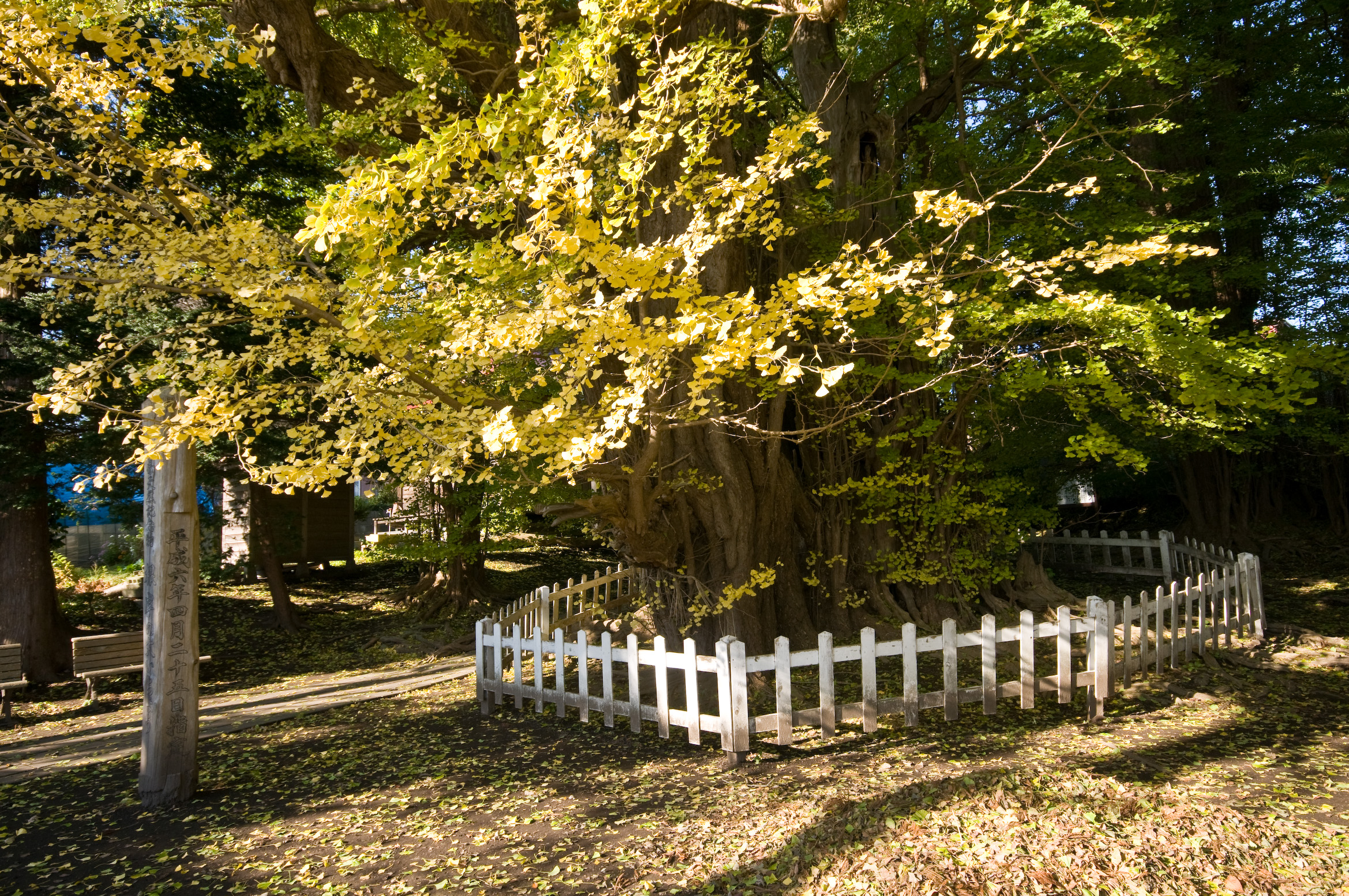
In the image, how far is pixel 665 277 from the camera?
4.89 meters

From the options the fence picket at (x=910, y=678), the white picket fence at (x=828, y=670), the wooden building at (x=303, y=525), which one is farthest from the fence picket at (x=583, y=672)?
the wooden building at (x=303, y=525)

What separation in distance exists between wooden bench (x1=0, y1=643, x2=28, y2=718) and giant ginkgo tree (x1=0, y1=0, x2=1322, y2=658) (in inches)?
121

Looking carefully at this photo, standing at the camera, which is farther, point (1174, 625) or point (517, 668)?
point (1174, 625)

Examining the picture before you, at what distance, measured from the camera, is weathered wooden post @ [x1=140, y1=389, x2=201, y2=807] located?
5113 mm

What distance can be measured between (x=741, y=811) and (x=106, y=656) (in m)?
7.52

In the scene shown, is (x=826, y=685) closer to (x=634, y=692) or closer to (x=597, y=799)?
(x=634, y=692)

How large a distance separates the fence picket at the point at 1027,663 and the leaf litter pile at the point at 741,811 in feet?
0.95

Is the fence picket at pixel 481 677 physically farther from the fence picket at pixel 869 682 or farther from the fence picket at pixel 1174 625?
the fence picket at pixel 1174 625

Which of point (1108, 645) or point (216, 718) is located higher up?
point (1108, 645)

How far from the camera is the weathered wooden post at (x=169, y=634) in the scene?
5113 millimetres

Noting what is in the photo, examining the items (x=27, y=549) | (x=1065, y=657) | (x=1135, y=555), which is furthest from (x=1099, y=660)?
(x=27, y=549)

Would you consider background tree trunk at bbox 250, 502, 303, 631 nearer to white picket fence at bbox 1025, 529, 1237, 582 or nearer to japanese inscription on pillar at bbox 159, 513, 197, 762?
japanese inscription on pillar at bbox 159, 513, 197, 762

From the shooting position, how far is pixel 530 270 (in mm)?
6277

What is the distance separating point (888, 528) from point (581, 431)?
593cm
